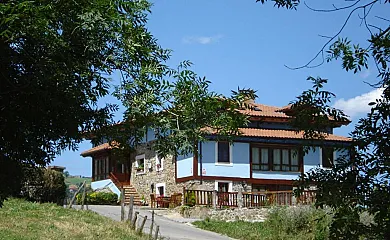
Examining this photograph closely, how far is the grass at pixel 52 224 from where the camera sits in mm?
16781

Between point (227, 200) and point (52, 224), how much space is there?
13.0 m

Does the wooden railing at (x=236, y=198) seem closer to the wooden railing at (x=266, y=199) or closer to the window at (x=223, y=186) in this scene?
the wooden railing at (x=266, y=199)

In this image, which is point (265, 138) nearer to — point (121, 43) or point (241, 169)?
point (241, 169)

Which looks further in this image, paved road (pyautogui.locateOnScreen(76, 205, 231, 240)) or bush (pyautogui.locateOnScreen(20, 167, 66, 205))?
bush (pyautogui.locateOnScreen(20, 167, 66, 205))

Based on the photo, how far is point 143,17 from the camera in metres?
6.98

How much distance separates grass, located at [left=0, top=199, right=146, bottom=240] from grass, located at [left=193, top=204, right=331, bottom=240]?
582 centimetres

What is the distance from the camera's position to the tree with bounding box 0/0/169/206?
5637 mm

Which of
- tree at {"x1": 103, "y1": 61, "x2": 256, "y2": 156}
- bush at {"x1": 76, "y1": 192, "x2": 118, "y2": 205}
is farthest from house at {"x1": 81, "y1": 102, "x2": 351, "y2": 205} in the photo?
tree at {"x1": 103, "y1": 61, "x2": 256, "y2": 156}

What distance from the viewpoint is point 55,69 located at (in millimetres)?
5629

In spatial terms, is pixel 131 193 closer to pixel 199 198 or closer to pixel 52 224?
pixel 199 198

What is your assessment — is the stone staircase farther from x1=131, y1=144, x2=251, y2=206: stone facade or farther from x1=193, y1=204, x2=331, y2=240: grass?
x1=193, y1=204, x2=331, y2=240: grass

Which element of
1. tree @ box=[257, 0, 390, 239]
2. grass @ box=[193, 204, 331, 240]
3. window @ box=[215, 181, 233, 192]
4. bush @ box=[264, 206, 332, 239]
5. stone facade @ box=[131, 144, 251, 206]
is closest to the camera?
tree @ box=[257, 0, 390, 239]

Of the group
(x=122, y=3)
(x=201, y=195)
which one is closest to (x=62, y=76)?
(x=122, y=3)

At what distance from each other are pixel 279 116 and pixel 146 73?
101 feet
